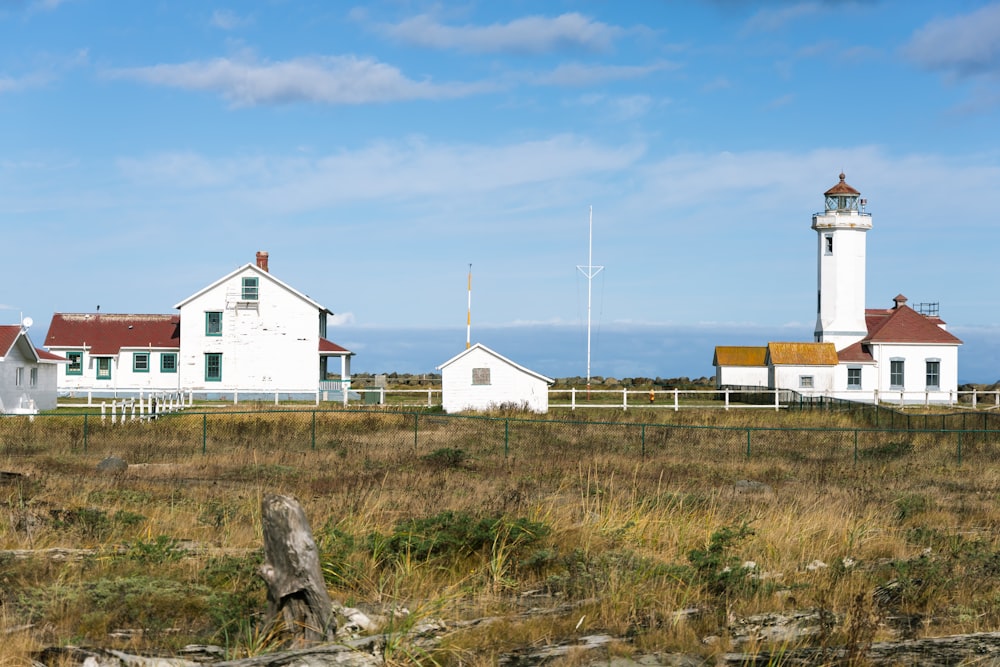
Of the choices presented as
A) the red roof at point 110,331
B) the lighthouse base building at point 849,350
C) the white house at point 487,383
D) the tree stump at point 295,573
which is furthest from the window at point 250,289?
the tree stump at point 295,573

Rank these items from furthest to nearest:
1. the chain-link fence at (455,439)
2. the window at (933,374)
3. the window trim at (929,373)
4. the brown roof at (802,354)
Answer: the window at (933,374), the window trim at (929,373), the brown roof at (802,354), the chain-link fence at (455,439)

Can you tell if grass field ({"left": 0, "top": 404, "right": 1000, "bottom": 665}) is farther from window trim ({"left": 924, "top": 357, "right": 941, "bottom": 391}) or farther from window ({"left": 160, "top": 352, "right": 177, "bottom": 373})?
window trim ({"left": 924, "top": 357, "right": 941, "bottom": 391})

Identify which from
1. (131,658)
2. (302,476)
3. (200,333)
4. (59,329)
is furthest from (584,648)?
(59,329)

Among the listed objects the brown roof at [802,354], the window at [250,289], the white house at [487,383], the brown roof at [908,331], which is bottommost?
the white house at [487,383]

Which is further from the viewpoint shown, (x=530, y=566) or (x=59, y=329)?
(x=59, y=329)

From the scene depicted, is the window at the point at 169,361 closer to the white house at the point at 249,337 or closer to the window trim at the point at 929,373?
the white house at the point at 249,337

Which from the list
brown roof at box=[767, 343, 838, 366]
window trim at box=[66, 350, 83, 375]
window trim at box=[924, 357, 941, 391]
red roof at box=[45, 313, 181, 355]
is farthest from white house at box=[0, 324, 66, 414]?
window trim at box=[924, 357, 941, 391]

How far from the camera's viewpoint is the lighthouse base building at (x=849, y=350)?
5725 centimetres

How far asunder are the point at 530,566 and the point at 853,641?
3916 millimetres

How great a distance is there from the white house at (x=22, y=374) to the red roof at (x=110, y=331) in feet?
28.1

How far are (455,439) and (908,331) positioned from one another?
128 feet

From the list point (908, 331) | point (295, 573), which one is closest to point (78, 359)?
point (908, 331)

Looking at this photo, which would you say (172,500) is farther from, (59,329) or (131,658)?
(59,329)

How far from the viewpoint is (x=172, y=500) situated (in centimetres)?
1503
